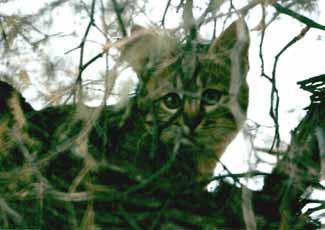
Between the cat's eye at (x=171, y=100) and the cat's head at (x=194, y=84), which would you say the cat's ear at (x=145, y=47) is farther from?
the cat's eye at (x=171, y=100)

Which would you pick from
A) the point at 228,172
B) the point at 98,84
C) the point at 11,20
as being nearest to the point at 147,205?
the point at 228,172

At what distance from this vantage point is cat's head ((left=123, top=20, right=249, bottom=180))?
1874mm

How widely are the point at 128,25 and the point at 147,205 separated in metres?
0.64

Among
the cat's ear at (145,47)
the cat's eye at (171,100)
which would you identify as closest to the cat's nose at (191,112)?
the cat's eye at (171,100)

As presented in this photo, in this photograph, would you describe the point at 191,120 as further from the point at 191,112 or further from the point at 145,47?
the point at 145,47

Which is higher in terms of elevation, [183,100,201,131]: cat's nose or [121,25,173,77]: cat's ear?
[121,25,173,77]: cat's ear

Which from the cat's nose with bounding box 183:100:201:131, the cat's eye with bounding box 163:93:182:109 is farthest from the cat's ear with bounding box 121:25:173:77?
the cat's eye with bounding box 163:93:182:109

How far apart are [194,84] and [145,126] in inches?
14.9

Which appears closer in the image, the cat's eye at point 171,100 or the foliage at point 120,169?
the foliage at point 120,169

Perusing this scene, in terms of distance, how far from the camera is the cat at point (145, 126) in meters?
1.92

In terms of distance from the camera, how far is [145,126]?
2.77 meters

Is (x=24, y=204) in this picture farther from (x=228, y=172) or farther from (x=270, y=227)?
(x=270, y=227)

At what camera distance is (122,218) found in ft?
7.52

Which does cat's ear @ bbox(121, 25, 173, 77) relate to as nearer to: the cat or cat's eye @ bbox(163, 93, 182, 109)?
the cat
